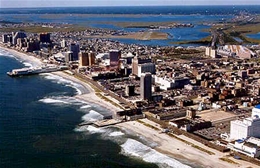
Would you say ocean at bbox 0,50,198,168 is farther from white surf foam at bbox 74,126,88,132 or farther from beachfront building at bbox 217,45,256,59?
beachfront building at bbox 217,45,256,59

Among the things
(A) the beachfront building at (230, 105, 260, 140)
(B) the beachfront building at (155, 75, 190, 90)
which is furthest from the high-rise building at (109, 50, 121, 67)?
(A) the beachfront building at (230, 105, 260, 140)

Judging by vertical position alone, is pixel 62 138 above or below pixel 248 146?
below

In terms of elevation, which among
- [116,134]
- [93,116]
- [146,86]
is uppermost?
[146,86]

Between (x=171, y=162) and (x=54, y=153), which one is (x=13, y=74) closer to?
(x=54, y=153)

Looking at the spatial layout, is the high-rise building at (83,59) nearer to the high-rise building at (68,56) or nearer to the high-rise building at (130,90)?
the high-rise building at (68,56)

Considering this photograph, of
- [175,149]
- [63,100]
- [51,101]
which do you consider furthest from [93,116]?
[175,149]

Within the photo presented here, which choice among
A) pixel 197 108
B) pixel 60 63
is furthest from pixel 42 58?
pixel 197 108

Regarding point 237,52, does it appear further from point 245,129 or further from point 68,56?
point 245,129
